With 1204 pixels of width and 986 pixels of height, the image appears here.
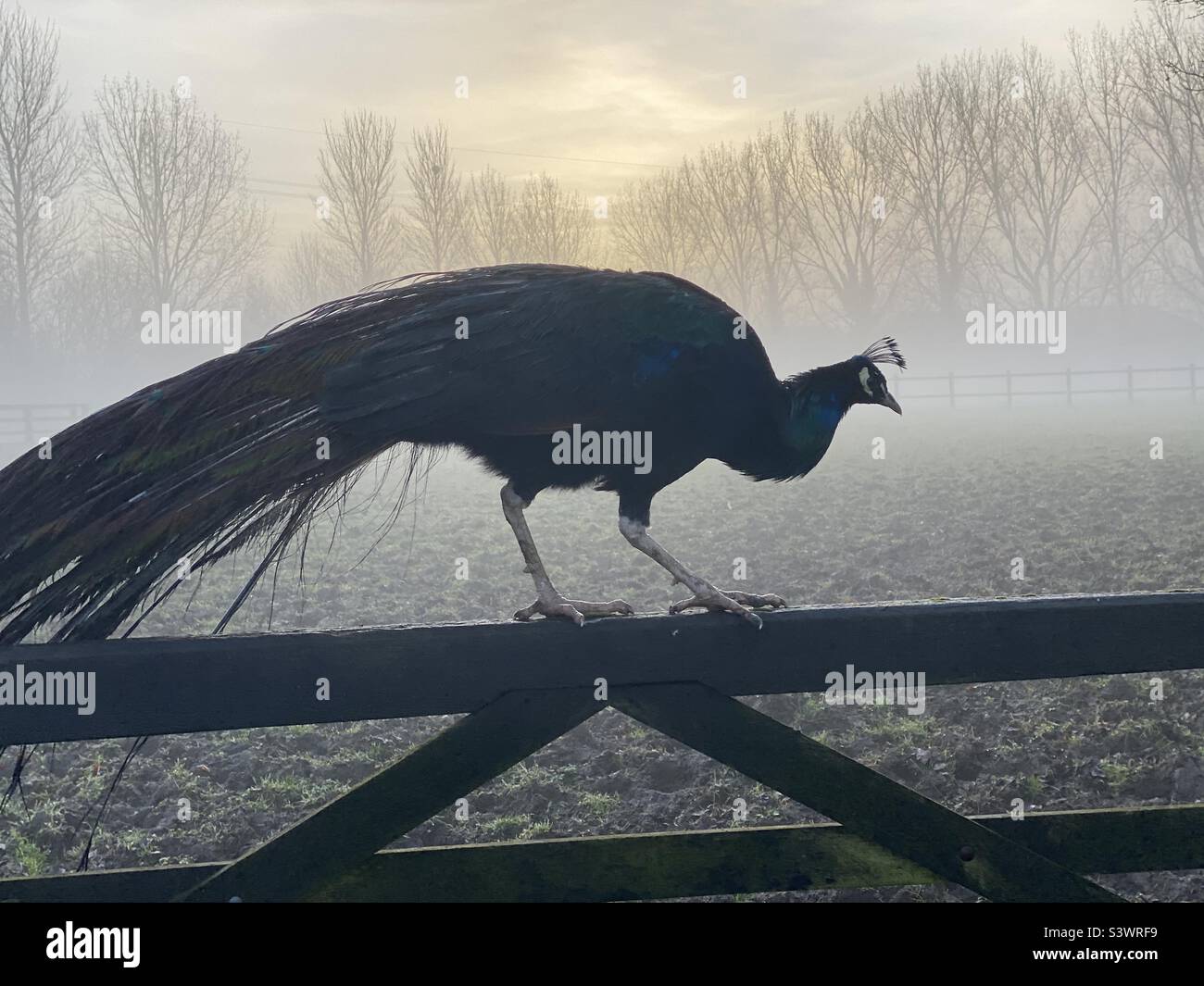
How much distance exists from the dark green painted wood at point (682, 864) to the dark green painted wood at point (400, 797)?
10 centimetres

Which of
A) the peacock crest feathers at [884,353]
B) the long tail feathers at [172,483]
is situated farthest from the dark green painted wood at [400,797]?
the peacock crest feathers at [884,353]

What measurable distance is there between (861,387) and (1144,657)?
5.61 ft

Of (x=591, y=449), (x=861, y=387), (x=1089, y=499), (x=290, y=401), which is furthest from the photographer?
(x=1089, y=499)

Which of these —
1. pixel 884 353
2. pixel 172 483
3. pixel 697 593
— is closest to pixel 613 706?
pixel 697 593

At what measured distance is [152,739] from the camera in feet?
20.1

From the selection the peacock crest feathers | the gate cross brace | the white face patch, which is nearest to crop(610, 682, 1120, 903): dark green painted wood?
the gate cross brace

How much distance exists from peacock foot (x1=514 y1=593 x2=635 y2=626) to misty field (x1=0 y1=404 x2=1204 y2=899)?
2.02ft

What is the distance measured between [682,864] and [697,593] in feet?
2.73

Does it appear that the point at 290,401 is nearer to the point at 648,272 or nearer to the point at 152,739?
the point at 648,272

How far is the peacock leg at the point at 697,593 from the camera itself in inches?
123

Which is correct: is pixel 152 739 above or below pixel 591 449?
below

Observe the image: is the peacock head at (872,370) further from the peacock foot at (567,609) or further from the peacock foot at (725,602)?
the peacock foot at (567,609)

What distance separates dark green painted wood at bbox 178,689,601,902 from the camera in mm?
2502

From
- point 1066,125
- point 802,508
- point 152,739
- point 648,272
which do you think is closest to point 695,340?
point 648,272
